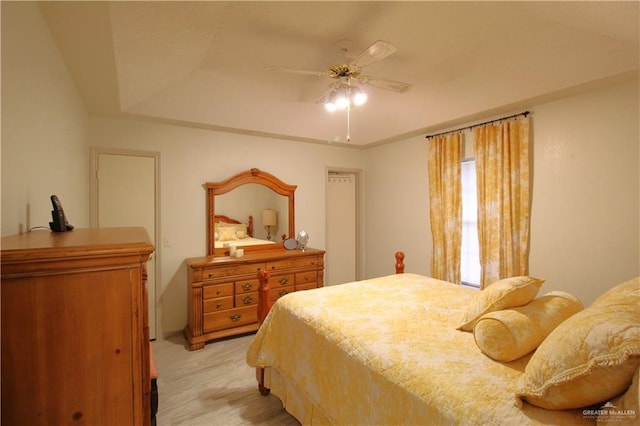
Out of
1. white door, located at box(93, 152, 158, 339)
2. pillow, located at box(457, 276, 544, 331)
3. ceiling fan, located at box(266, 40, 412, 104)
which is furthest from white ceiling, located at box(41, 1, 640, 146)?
pillow, located at box(457, 276, 544, 331)

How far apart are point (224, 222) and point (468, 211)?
9.84ft

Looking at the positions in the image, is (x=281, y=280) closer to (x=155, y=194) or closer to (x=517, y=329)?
(x=155, y=194)

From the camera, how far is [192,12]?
1.77 metres

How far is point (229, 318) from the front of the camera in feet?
10.7

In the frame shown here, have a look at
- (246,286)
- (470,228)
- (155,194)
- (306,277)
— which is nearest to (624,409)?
(470,228)

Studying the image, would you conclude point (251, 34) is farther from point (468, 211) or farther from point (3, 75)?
point (468, 211)

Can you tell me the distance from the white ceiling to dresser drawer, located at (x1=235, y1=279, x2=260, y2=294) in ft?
6.12

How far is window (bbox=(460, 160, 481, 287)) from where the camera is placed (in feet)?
11.3

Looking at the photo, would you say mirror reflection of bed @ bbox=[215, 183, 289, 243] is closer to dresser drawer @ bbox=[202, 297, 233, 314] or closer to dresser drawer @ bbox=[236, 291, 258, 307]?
dresser drawer @ bbox=[236, 291, 258, 307]

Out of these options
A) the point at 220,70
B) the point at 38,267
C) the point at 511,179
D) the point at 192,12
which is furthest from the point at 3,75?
the point at 511,179

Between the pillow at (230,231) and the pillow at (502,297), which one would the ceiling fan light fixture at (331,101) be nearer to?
A: the pillow at (502,297)

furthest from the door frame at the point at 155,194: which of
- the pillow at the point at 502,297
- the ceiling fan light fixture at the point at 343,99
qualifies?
the pillow at the point at 502,297

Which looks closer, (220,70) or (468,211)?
(220,70)

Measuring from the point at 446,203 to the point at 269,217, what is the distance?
2.29 m
